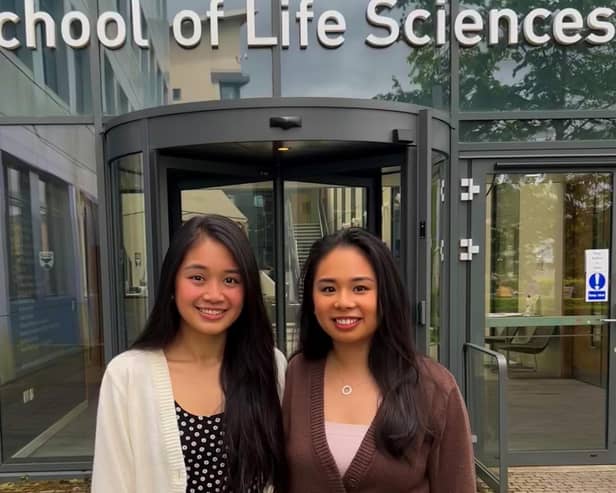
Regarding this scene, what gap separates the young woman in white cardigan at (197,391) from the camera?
1.29 meters

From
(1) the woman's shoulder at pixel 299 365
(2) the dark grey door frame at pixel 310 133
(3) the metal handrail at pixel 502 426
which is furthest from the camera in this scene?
(3) the metal handrail at pixel 502 426

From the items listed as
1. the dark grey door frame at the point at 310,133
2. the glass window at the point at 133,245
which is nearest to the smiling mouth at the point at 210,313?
the dark grey door frame at the point at 310,133

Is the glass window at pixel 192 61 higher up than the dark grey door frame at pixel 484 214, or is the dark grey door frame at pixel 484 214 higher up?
the glass window at pixel 192 61

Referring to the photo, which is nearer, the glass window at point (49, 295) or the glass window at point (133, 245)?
the glass window at point (133, 245)

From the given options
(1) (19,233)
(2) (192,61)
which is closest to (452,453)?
(2) (192,61)

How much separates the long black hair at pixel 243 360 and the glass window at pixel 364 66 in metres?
2.66

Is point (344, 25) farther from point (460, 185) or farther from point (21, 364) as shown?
point (21, 364)

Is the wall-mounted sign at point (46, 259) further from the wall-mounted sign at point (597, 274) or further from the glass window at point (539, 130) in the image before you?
the wall-mounted sign at point (597, 274)

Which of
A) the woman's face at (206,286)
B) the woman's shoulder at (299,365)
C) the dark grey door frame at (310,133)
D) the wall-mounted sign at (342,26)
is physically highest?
the wall-mounted sign at (342,26)

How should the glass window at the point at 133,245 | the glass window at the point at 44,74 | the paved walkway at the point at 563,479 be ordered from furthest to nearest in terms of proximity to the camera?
the glass window at the point at 44,74 → the paved walkway at the point at 563,479 → the glass window at the point at 133,245

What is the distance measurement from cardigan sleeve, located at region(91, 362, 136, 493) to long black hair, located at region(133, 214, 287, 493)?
202 millimetres

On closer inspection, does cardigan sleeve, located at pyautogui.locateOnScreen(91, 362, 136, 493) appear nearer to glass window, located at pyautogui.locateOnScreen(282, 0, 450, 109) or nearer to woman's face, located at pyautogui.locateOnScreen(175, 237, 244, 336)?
woman's face, located at pyautogui.locateOnScreen(175, 237, 244, 336)

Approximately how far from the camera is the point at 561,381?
4.16 meters

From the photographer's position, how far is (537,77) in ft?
12.8
